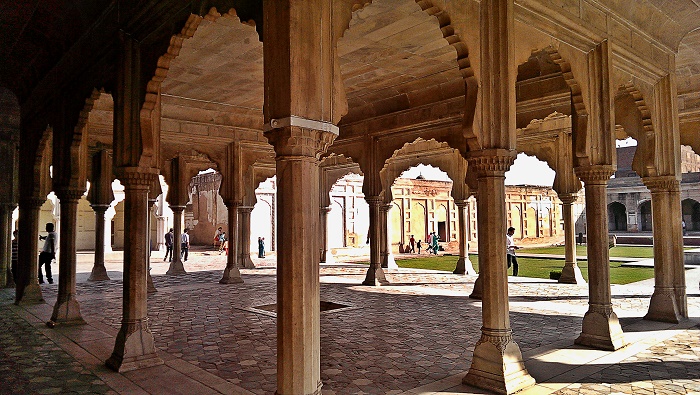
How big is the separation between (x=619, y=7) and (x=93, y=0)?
7.78 m

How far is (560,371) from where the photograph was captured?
582cm

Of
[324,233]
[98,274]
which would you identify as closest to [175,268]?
[98,274]

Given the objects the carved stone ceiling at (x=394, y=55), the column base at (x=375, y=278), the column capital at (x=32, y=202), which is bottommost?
the column base at (x=375, y=278)

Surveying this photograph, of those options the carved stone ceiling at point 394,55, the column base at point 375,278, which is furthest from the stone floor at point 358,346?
the carved stone ceiling at point 394,55

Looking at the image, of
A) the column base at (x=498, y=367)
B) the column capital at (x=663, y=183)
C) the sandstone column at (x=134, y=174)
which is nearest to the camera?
the column base at (x=498, y=367)

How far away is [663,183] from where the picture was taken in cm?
872

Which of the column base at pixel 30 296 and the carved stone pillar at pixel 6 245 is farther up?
the carved stone pillar at pixel 6 245

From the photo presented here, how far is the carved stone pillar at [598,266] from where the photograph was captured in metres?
6.90

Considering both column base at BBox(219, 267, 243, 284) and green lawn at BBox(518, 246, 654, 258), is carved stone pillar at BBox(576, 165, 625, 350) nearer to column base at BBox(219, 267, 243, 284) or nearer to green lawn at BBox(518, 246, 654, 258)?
column base at BBox(219, 267, 243, 284)

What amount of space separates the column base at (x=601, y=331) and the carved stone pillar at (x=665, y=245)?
229cm

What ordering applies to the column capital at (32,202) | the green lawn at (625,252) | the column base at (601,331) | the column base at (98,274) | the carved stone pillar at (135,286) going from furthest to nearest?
the green lawn at (625,252) < the column base at (98,274) < the column capital at (32,202) < the column base at (601,331) < the carved stone pillar at (135,286)

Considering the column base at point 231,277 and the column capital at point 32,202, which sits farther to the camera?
the column base at point 231,277

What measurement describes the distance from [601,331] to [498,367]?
2.59m

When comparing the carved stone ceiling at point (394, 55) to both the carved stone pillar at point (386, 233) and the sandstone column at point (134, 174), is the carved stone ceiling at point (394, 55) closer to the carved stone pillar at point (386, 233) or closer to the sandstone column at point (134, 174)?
the sandstone column at point (134, 174)
